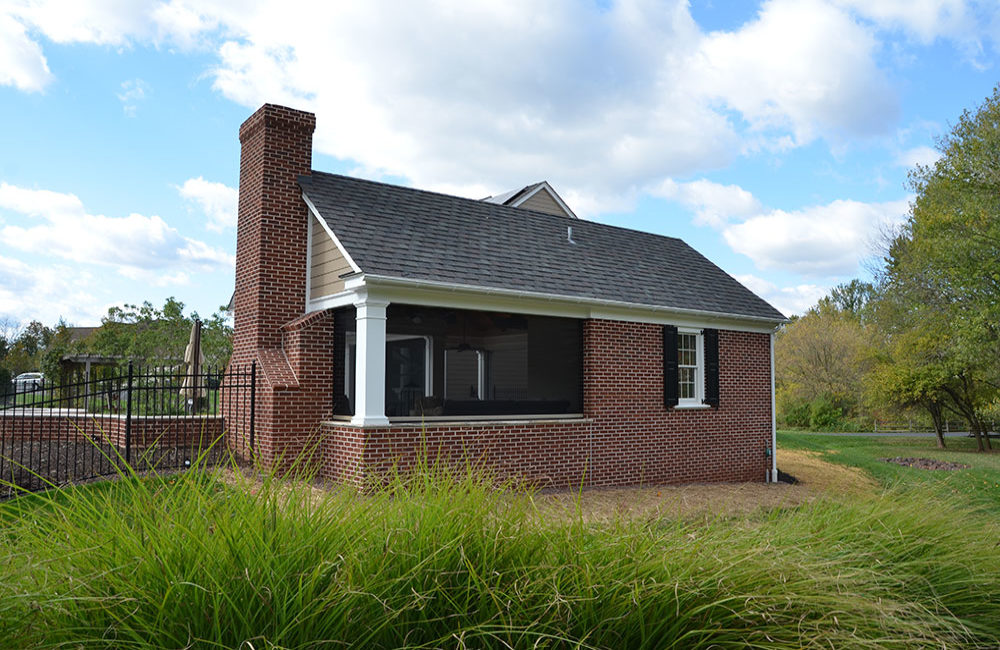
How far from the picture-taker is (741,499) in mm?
11812

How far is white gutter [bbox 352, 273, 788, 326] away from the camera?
33.1 ft

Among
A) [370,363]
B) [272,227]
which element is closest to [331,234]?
[272,227]

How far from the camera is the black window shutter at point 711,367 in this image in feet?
47.6

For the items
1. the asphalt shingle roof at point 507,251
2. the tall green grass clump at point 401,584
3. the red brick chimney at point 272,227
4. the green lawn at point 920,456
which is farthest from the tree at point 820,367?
the tall green grass clump at point 401,584

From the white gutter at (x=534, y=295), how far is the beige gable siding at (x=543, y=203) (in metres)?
9.71

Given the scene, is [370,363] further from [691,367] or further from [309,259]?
[691,367]

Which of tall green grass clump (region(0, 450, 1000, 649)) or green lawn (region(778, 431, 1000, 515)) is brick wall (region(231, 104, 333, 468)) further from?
green lawn (region(778, 431, 1000, 515))

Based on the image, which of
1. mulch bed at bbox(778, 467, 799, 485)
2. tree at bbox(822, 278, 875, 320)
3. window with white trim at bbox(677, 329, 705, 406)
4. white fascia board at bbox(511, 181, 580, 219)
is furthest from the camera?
tree at bbox(822, 278, 875, 320)

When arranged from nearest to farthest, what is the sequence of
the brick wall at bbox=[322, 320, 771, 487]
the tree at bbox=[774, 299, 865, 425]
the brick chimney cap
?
the brick wall at bbox=[322, 320, 771, 487], the brick chimney cap, the tree at bbox=[774, 299, 865, 425]

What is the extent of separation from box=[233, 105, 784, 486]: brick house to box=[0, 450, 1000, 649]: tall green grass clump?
583cm

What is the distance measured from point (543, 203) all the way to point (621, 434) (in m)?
12.5

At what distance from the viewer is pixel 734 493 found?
11.8 metres

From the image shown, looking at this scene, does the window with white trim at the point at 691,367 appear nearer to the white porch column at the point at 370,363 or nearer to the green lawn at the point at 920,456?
the green lawn at the point at 920,456

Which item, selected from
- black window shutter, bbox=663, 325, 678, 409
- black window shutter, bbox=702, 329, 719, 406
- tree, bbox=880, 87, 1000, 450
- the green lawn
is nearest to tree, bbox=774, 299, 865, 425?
the green lawn
